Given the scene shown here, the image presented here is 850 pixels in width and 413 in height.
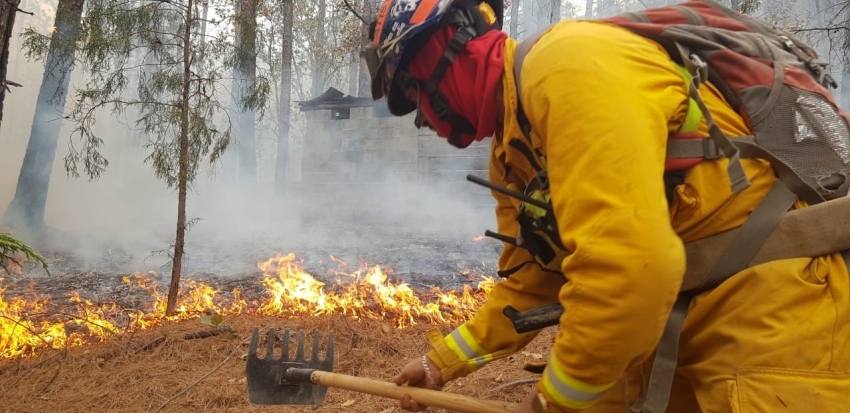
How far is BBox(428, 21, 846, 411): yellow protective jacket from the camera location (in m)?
1.43

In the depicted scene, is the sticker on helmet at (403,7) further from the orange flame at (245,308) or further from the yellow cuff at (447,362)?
the orange flame at (245,308)

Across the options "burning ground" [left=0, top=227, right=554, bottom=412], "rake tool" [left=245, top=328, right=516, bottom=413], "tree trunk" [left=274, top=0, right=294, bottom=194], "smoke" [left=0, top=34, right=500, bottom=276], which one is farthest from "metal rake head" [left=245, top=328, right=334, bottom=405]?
"tree trunk" [left=274, top=0, right=294, bottom=194]

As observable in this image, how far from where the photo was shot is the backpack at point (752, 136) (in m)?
1.65

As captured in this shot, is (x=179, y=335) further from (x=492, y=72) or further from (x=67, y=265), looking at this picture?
(x=67, y=265)

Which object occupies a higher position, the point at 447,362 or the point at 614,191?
the point at 614,191

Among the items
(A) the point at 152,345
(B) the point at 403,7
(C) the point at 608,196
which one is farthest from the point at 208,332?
(C) the point at 608,196

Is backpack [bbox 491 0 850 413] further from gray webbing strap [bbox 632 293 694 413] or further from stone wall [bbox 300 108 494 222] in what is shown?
stone wall [bbox 300 108 494 222]

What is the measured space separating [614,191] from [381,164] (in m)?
14.7

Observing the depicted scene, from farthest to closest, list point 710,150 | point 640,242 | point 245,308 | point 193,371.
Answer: point 245,308 < point 193,371 < point 710,150 < point 640,242

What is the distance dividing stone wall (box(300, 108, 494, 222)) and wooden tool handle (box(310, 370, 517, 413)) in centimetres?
1225

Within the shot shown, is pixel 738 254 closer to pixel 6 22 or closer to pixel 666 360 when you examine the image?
pixel 666 360

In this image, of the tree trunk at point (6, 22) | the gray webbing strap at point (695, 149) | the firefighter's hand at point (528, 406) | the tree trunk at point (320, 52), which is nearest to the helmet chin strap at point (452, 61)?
the gray webbing strap at point (695, 149)

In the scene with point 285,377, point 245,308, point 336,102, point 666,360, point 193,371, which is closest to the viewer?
point 666,360

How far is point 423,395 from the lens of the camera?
7.84ft
